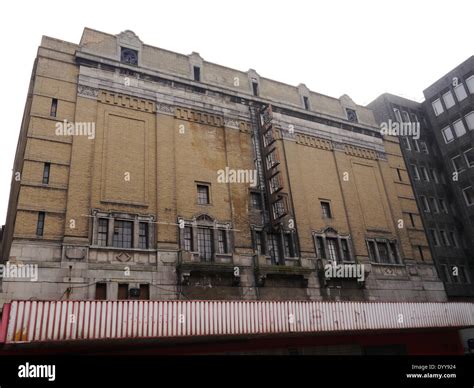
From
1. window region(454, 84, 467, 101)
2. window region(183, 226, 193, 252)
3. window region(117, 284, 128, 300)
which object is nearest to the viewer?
window region(117, 284, 128, 300)

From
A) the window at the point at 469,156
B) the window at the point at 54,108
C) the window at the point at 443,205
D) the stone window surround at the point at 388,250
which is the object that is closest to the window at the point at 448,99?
the window at the point at 469,156

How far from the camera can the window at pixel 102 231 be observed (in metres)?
18.9

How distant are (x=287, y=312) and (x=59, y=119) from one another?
15.3 meters

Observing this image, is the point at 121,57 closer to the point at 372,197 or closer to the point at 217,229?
the point at 217,229

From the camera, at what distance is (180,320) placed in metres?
15.3

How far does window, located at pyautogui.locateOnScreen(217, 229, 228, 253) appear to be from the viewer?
21.9m

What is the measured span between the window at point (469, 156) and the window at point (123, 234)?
2974 centimetres

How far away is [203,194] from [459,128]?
26088mm

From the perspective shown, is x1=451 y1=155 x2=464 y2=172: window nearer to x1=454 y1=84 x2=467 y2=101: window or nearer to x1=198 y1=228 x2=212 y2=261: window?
x1=454 y1=84 x2=467 y2=101: window

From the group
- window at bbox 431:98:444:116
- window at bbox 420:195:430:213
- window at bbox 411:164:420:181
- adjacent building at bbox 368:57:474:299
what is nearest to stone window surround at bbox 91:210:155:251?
adjacent building at bbox 368:57:474:299

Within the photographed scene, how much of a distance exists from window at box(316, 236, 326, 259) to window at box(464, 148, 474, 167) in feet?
59.0

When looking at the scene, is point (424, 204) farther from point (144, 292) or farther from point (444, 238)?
point (144, 292)

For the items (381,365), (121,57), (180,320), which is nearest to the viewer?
(381,365)

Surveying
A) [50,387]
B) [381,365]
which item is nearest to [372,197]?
[381,365]
